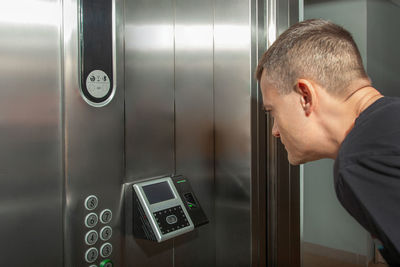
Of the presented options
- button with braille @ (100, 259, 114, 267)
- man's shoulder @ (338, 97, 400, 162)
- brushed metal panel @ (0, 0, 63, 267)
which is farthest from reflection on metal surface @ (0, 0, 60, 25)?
man's shoulder @ (338, 97, 400, 162)

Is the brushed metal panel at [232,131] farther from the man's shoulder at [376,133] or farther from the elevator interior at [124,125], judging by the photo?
the man's shoulder at [376,133]

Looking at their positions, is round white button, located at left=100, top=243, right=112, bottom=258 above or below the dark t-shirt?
below

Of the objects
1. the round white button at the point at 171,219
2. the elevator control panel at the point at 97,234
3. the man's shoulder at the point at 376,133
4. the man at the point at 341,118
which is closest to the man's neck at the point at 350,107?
the man at the point at 341,118

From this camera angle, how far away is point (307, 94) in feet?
3.33

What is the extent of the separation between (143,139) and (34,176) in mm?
424

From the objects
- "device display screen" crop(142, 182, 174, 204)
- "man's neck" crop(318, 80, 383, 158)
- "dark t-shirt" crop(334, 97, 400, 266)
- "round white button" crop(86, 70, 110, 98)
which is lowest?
"device display screen" crop(142, 182, 174, 204)

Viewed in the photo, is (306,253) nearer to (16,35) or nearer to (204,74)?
(204,74)

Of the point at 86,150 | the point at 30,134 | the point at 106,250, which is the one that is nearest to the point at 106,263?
the point at 106,250

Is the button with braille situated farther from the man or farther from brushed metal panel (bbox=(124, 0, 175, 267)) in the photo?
the man

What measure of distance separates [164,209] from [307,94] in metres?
0.66

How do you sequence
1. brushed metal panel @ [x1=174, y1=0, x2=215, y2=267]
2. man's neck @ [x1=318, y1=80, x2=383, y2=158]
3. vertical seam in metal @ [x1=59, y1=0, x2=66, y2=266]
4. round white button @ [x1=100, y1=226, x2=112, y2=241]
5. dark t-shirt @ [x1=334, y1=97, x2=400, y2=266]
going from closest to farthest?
1. dark t-shirt @ [x1=334, y1=97, x2=400, y2=266]
2. man's neck @ [x1=318, y1=80, x2=383, y2=158]
3. vertical seam in metal @ [x1=59, y1=0, x2=66, y2=266]
4. round white button @ [x1=100, y1=226, x2=112, y2=241]
5. brushed metal panel @ [x1=174, y1=0, x2=215, y2=267]

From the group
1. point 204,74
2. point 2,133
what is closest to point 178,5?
point 204,74

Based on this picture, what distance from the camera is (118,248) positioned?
1270 mm

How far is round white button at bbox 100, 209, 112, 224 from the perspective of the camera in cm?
121
